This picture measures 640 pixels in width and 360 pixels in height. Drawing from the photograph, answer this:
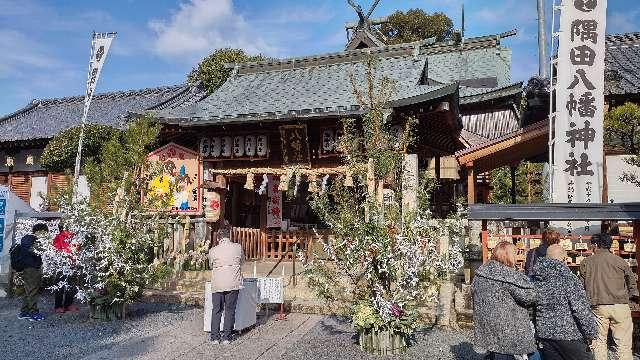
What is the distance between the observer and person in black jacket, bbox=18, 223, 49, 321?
8375 mm

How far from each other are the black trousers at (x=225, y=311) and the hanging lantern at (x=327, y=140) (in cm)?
643

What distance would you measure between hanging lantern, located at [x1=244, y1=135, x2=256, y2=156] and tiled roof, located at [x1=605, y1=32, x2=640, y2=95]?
9764mm

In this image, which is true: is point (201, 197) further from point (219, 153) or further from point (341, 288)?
point (341, 288)

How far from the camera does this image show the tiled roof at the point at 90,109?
2111 cm

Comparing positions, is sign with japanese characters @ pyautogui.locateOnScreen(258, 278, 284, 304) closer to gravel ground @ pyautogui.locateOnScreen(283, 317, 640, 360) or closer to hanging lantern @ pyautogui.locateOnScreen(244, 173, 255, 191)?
gravel ground @ pyautogui.locateOnScreen(283, 317, 640, 360)

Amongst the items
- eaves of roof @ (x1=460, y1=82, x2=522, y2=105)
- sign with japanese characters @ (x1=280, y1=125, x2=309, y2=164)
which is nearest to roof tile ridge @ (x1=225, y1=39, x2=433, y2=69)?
eaves of roof @ (x1=460, y1=82, x2=522, y2=105)

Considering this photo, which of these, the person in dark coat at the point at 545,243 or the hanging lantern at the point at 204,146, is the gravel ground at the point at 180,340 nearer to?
the person in dark coat at the point at 545,243

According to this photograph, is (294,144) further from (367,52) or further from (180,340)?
(180,340)

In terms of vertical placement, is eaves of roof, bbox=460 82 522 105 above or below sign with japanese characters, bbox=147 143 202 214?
above

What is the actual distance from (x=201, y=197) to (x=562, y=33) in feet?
32.5

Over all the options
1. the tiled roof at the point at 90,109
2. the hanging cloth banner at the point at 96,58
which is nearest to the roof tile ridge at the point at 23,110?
the tiled roof at the point at 90,109

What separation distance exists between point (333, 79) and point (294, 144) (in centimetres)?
419

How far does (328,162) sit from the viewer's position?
520 inches

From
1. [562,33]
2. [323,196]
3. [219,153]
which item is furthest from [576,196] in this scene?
[219,153]
